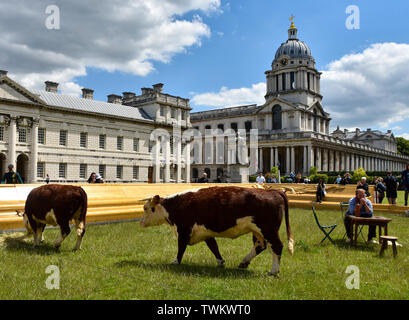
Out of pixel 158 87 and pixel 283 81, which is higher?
pixel 283 81

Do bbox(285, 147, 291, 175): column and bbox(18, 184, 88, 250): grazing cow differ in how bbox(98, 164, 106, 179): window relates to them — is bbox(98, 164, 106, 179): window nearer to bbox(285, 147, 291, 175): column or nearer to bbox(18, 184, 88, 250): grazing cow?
bbox(18, 184, 88, 250): grazing cow

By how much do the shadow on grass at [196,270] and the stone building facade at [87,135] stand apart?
117ft

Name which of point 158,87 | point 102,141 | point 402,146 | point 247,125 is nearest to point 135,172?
point 102,141

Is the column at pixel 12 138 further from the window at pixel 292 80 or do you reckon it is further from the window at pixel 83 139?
the window at pixel 292 80

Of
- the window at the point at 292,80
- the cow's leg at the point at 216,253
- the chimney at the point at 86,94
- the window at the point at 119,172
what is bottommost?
the cow's leg at the point at 216,253

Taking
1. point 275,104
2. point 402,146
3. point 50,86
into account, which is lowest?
point 402,146

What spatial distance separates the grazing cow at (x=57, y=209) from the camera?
29.0 ft

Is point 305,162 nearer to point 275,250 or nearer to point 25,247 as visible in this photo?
point 25,247

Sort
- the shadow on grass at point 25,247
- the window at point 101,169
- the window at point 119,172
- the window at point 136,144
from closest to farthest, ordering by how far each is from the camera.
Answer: the shadow on grass at point 25,247 < the window at point 101,169 < the window at point 119,172 < the window at point 136,144

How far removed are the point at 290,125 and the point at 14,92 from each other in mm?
57660

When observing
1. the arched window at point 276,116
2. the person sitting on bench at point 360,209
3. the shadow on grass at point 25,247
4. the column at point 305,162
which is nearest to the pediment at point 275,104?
the arched window at point 276,116

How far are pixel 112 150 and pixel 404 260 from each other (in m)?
42.2

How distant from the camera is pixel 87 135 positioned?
44.4 m
